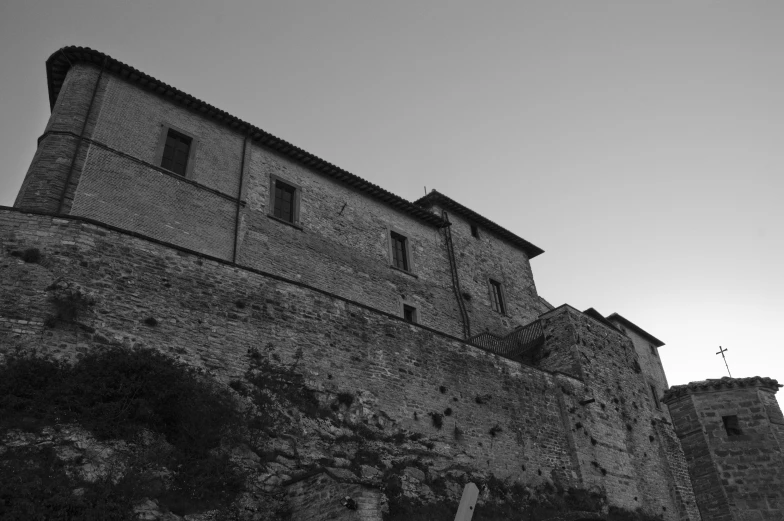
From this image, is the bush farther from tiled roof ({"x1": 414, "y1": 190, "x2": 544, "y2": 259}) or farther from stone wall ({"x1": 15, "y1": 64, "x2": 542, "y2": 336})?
tiled roof ({"x1": 414, "y1": 190, "x2": 544, "y2": 259})

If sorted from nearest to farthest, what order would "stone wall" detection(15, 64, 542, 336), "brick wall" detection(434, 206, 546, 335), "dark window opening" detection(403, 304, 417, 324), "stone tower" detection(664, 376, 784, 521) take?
"stone wall" detection(15, 64, 542, 336)
"stone tower" detection(664, 376, 784, 521)
"dark window opening" detection(403, 304, 417, 324)
"brick wall" detection(434, 206, 546, 335)

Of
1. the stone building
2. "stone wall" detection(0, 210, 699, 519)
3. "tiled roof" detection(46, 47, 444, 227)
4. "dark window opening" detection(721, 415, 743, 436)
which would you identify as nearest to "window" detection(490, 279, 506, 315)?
the stone building

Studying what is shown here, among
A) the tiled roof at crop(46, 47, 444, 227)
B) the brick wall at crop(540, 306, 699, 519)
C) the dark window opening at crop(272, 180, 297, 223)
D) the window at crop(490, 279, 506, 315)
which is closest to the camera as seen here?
the tiled roof at crop(46, 47, 444, 227)

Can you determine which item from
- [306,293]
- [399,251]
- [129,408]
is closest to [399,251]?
[399,251]

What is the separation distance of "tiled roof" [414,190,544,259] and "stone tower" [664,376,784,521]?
9.46 metres

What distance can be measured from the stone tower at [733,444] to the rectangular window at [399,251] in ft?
30.4

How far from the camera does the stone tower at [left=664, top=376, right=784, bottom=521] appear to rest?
53.6 feet

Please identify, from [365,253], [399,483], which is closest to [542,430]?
[399,483]

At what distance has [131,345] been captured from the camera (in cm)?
994

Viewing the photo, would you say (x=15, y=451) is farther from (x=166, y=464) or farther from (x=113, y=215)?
(x=113, y=215)

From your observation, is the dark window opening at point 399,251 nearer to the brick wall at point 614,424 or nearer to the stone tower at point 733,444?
the brick wall at point 614,424

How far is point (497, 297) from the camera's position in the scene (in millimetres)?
23812

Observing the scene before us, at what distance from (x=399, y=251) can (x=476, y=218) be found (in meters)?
5.01

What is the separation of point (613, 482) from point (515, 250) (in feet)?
38.7
